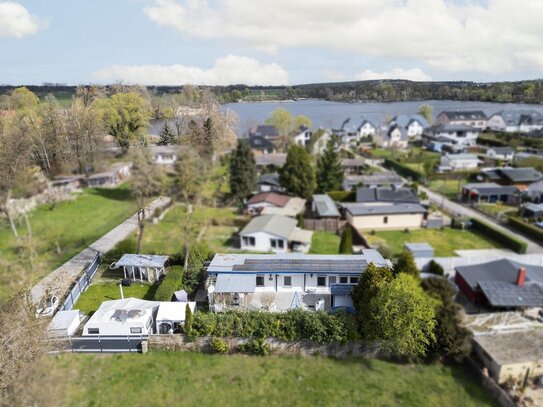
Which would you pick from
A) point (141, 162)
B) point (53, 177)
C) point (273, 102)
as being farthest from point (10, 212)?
point (273, 102)

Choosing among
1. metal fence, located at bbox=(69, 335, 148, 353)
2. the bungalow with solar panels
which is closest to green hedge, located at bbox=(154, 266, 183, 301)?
the bungalow with solar panels

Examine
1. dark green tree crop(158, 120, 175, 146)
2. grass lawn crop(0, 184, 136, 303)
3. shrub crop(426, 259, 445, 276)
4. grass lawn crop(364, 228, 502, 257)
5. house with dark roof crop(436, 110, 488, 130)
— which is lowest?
grass lawn crop(364, 228, 502, 257)

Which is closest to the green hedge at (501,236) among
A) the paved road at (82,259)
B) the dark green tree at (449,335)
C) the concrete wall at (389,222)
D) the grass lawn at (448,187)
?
the concrete wall at (389,222)

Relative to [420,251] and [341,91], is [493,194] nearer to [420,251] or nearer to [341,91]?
[420,251]

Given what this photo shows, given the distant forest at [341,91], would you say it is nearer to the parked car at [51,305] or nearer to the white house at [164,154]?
the white house at [164,154]

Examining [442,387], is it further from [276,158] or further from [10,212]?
[276,158]

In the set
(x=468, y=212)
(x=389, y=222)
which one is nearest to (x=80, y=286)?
(x=389, y=222)

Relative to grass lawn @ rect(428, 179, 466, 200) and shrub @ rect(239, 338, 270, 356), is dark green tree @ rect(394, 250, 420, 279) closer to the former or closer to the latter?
shrub @ rect(239, 338, 270, 356)
